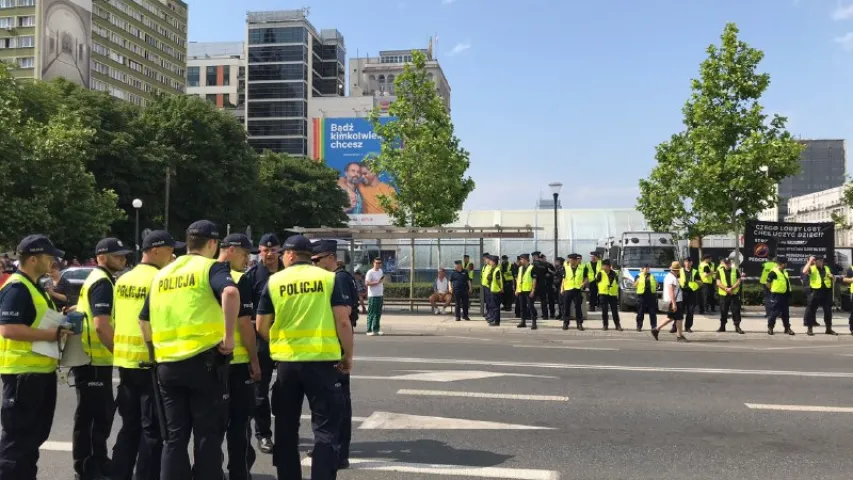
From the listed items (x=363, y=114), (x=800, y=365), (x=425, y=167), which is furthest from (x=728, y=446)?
(x=363, y=114)

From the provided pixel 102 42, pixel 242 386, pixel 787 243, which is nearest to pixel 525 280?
pixel 787 243

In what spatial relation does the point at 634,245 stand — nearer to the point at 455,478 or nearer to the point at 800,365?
the point at 800,365

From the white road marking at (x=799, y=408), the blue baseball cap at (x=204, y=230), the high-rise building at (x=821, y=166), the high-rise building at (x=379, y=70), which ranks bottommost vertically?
the white road marking at (x=799, y=408)

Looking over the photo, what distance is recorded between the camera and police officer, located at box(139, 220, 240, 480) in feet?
14.7

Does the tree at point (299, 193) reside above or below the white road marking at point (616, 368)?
above

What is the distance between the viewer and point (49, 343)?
5.02 metres

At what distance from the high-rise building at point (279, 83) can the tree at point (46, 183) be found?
240 feet

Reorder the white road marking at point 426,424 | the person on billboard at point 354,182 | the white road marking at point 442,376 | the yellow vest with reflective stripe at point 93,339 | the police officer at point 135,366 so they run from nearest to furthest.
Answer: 1. the police officer at point 135,366
2. the yellow vest with reflective stripe at point 93,339
3. the white road marking at point 426,424
4. the white road marking at point 442,376
5. the person on billboard at point 354,182

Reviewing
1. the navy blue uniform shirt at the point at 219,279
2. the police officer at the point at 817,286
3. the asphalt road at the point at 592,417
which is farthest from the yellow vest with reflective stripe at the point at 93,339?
the police officer at the point at 817,286

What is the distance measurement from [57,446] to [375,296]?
33.6 ft

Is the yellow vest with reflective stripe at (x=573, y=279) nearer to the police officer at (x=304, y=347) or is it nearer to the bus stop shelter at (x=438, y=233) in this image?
the bus stop shelter at (x=438, y=233)

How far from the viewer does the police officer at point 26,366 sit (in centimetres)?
481

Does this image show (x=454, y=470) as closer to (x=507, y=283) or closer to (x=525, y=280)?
(x=525, y=280)

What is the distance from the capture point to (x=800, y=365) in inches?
457
